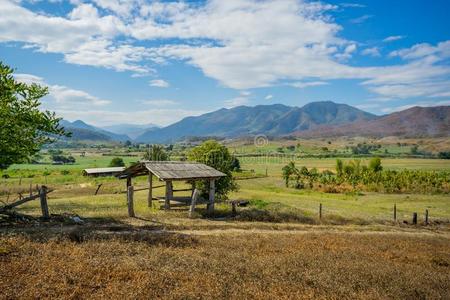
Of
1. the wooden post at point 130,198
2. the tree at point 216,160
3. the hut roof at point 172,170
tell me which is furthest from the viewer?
the tree at point 216,160

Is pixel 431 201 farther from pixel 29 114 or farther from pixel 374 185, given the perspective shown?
pixel 29 114

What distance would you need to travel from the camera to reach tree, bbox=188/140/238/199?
34.3 meters

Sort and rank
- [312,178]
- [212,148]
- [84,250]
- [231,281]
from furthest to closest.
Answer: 1. [312,178]
2. [212,148]
3. [84,250]
4. [231,281]

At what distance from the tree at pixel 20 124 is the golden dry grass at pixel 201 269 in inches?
241

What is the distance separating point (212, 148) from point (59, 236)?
2062 cm

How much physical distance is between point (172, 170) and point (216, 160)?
6.80 m

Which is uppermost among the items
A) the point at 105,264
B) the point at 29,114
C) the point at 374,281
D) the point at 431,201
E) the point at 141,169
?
the point at 29,114

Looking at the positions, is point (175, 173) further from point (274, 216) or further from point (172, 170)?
point (274, 216)

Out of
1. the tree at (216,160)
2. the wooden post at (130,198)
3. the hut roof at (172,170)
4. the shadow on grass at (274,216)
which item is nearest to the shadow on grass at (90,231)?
the wooden post at (130,198)

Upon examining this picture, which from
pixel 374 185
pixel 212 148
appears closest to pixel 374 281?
pixel 212 148

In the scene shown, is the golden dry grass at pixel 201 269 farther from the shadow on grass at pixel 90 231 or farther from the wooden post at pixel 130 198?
the wooden post at pixel 130 198

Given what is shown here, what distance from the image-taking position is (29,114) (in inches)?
771

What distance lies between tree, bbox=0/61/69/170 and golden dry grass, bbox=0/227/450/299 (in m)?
6.12

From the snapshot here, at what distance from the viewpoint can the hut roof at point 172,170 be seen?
89.7 feet
